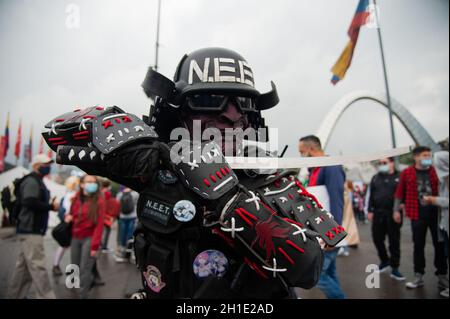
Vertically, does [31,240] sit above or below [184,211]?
below

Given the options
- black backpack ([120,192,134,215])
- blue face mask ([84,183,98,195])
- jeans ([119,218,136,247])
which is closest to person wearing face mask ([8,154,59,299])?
blue face mask ([84,183,98,195])

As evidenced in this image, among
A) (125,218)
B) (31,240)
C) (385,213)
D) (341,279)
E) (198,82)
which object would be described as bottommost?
(341,279)

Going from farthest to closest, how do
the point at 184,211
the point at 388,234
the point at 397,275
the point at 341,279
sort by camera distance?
the point at 341,279, the point at 388,234, the point at 397,275, the point at 184,211

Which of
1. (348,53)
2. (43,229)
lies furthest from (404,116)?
(43,229)

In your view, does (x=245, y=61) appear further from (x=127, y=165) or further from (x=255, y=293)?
(x=255, y=293)

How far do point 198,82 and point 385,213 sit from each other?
4.93 metres

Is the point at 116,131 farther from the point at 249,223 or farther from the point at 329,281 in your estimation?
the point at 329,281

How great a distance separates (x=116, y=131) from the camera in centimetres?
111

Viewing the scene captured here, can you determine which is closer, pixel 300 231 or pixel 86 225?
pixel 300 231

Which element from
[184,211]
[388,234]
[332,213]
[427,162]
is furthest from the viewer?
[388,234]

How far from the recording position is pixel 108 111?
4.04ft

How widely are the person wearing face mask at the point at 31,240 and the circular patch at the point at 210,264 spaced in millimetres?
3432
